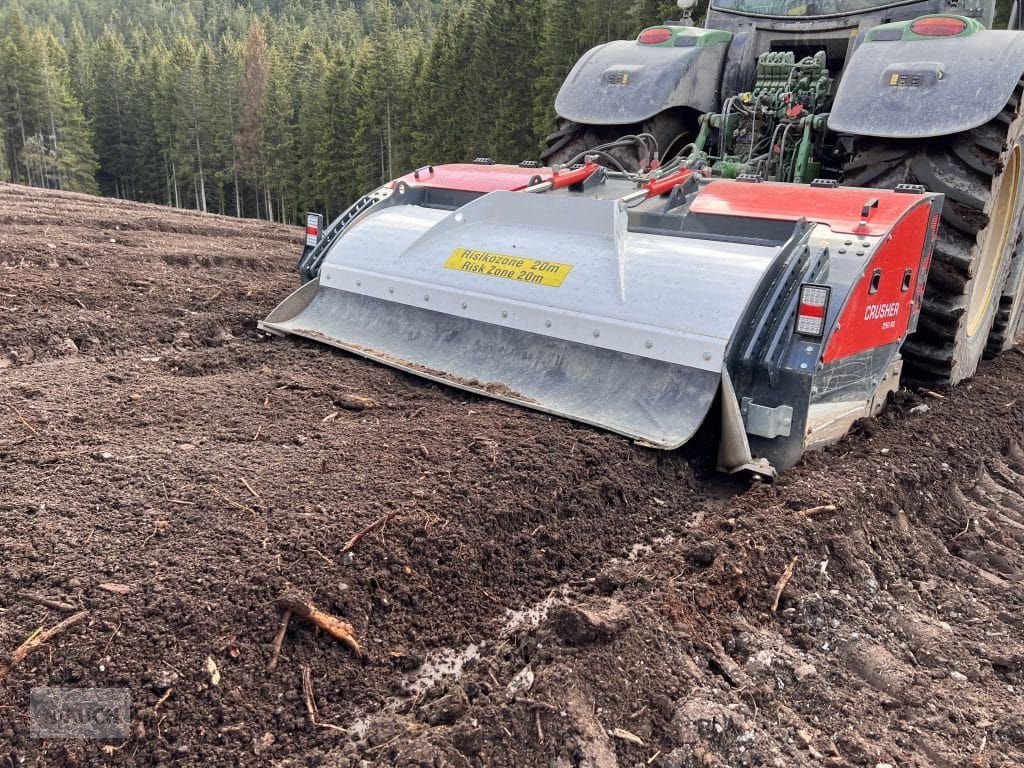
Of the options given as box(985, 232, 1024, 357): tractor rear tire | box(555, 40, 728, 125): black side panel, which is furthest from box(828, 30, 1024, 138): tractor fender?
box(985, 232, 1024, 357): tractor rear tire

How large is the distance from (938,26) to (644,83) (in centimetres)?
175

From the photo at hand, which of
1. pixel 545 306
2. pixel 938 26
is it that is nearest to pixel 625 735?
pixel 545 306

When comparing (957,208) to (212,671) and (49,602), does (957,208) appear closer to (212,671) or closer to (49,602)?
(212,671)

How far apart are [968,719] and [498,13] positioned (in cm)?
3344

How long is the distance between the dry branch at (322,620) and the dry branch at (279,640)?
23mm

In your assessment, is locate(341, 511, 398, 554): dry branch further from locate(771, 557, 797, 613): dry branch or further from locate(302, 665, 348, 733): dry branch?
locate(771, 557, 797, 613): dry branch

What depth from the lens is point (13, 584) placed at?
2223 mm

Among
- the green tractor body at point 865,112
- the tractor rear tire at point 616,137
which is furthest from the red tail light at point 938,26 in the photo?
the tractor rear tire at point 616,137

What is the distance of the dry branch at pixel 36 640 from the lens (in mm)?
1934

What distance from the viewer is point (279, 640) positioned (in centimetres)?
211

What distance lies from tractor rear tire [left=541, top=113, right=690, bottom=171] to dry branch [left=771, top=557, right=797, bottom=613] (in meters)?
3.54

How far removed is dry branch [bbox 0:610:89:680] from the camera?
1934mm

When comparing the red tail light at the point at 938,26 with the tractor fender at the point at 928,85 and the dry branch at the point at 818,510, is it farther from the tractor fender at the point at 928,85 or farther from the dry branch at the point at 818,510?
the dry branch at the point at 818,510

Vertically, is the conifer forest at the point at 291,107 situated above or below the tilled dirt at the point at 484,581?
below
